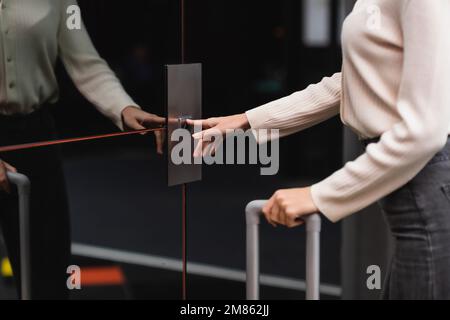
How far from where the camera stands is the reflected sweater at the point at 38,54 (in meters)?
1.64

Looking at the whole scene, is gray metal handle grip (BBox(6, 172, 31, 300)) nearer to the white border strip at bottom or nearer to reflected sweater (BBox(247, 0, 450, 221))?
the white border strip at bottom

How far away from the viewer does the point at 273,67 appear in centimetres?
272

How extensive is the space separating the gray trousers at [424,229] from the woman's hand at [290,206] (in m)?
0.17

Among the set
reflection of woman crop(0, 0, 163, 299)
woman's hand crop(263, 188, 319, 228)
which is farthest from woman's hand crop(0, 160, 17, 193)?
woman's hand crop(263, 188, 319, 228)

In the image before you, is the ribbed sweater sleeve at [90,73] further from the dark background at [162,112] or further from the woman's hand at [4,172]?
the woman's hand at [4,172]

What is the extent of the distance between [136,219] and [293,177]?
1.98ft

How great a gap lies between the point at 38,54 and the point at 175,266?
846mm

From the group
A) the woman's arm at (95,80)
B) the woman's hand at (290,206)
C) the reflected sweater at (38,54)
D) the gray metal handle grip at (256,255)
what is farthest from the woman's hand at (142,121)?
the woman's hand at (290,206)

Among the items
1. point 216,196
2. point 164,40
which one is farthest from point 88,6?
point 216,196

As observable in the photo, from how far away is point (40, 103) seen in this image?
5.65ft

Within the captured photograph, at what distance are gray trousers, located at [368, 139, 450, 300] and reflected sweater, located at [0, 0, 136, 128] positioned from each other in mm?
673

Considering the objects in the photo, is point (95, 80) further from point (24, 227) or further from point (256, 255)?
point (256, 255)

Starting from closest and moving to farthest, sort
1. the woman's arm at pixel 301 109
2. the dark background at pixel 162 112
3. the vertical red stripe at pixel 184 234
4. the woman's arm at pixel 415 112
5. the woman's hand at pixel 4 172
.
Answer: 1. the woman's arm at pixel 415 112
2. the woman's hand at pixel 4 172
3. the woman's arm at pixel 301 109
4. the dark background at pixel 162 112
5. the vertical red stripe at pixel 184 234

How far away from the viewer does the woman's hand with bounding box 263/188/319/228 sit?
1.42 metres
